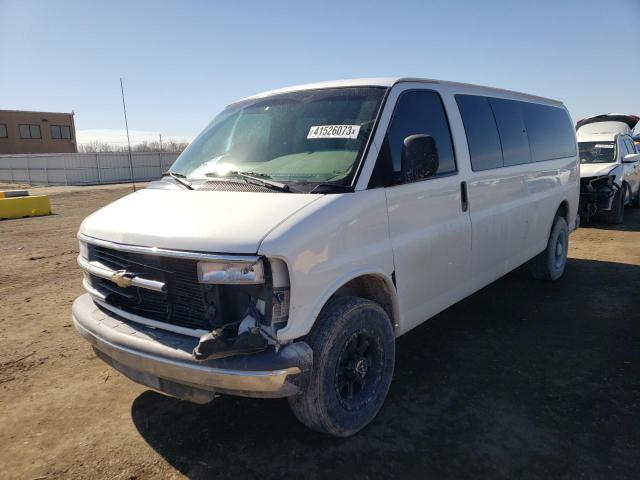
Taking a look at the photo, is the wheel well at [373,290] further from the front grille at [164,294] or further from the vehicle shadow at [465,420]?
the front grille at [164,294]

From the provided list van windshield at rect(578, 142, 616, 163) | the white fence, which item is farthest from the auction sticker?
the white fence

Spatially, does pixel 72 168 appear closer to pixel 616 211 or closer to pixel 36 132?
pixel 36 132

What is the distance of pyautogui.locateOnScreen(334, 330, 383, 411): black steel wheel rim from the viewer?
10.0ft

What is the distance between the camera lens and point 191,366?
101 inches

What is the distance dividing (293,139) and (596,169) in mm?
9706

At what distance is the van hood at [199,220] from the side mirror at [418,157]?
0.75m

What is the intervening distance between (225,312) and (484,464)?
5.76 feet

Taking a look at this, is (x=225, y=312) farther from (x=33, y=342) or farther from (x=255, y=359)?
(x=33, y=342)

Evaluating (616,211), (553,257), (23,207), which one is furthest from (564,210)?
(23,207)

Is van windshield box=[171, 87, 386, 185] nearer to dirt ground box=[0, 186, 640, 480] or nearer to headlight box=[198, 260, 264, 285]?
headlight box=[198, 260, 264, 285]

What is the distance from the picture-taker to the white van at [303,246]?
8.45ft

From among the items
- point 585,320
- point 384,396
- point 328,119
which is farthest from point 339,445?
point 585,320

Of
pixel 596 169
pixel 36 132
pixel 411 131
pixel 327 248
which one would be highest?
pixel 36 132

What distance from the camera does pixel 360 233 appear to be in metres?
3.02
